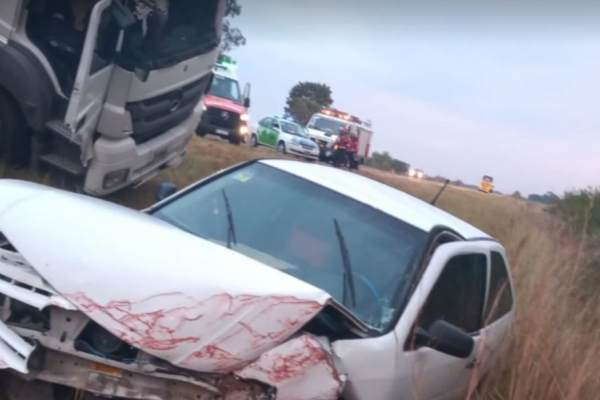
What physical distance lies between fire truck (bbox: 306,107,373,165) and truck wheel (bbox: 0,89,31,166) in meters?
29.7

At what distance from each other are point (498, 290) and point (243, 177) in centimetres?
189

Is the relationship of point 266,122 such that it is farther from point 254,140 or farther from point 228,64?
point 228,64

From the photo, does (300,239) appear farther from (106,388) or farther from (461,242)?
(106,388)

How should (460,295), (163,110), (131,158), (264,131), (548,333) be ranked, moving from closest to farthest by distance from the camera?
(460,295)
(548,333)
(131,158)
(163,110)
(264,131)

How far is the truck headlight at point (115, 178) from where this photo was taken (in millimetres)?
10031

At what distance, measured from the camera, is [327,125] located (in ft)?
135

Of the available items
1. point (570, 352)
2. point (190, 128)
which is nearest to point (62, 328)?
point (570, 352)

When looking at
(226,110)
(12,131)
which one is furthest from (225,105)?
(12,131)

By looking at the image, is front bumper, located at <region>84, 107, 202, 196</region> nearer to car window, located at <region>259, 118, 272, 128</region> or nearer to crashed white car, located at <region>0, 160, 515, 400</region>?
crashed white car, located at <region>0, 160, 515, 400</region>

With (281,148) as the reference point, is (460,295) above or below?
above

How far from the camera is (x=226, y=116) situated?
99.2 feet

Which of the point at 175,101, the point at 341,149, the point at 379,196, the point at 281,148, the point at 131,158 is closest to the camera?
the point at 379,196

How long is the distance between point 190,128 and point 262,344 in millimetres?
8133

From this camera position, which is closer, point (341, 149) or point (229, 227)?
point (229, 227)
